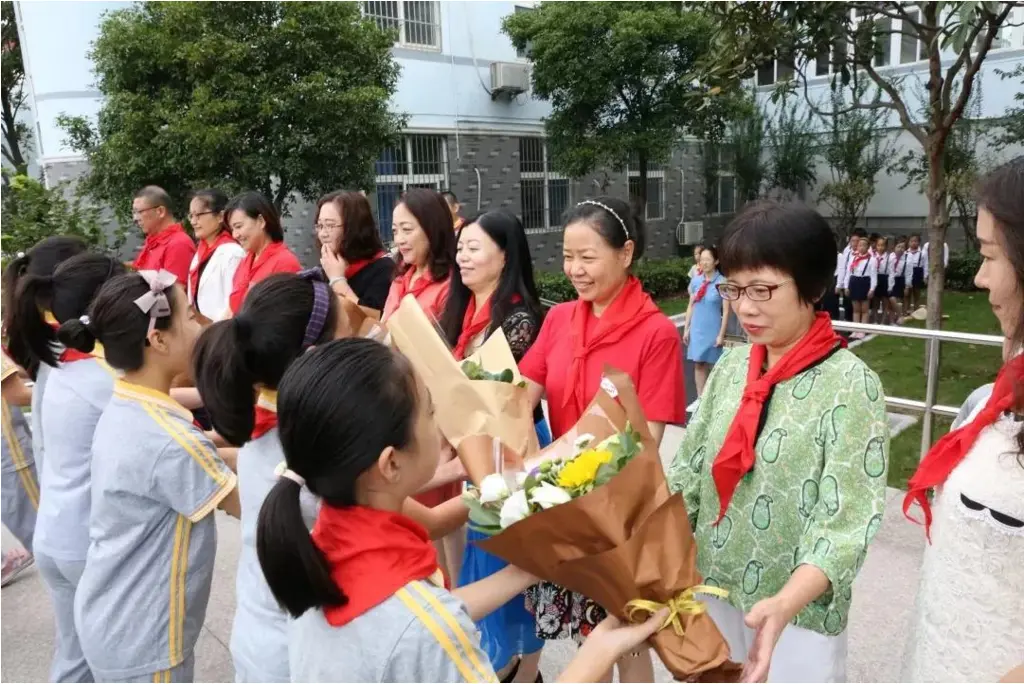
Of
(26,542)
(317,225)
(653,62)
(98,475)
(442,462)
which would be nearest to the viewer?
(98,475)

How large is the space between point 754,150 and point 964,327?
809 cm

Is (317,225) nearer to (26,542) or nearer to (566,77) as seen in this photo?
(26,542)

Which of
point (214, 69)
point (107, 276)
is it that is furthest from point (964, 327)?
point (107, 276)

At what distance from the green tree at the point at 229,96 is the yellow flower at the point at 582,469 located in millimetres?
7447

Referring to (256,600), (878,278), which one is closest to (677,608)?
(256,600)

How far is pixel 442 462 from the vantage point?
2037 mm

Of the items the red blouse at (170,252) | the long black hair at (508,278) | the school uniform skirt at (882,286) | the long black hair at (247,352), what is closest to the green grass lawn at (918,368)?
the long black hair at (508,278)

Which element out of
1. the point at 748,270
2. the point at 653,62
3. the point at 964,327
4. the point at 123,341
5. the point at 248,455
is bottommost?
the point at 964,327

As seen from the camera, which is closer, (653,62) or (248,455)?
(248,455)

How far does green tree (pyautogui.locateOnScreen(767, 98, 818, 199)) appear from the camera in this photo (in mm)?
16641

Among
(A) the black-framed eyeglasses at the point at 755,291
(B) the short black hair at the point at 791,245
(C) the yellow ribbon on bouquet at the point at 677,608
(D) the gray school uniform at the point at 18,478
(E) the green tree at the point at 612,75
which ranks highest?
(E) the green tree at the point at 612,75

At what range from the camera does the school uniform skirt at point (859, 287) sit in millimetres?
10375

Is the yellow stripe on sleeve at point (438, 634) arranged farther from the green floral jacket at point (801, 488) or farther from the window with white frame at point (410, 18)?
the window with white frame at point (410, 18)

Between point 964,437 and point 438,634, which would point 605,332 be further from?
point 438,634
